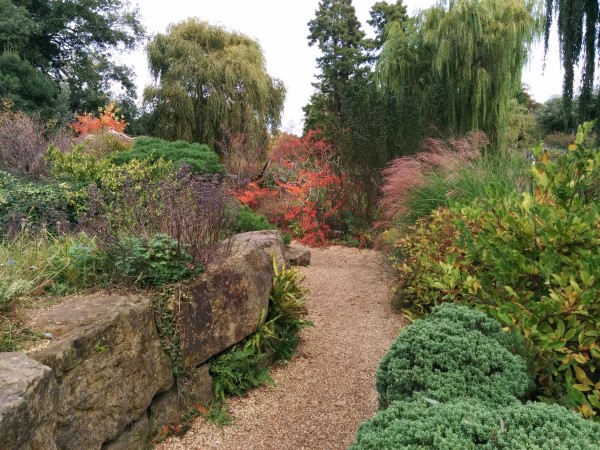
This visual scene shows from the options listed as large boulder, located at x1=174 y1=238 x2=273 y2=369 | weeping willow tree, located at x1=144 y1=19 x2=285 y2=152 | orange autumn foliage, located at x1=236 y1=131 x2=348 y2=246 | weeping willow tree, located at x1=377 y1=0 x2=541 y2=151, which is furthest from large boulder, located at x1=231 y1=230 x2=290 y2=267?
weeping willow tree, located at x1=144 y1=19 x2=285 y2=152

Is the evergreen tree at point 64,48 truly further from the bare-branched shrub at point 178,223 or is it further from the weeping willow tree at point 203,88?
the bare-branched shrub at point 178,223

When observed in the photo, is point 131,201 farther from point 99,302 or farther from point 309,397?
point 309,397

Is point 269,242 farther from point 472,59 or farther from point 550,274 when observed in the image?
point 472,59

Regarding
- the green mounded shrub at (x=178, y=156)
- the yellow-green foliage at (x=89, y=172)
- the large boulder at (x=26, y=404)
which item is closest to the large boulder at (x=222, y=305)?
the large boulder at (x=26, y=404)

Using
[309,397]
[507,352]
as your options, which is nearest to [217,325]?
[309,397]

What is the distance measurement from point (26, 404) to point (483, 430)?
1.69 meters

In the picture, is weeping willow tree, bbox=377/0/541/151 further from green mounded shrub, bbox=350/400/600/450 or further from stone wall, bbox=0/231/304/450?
green mounded shrub, bbox=350/400/600/450

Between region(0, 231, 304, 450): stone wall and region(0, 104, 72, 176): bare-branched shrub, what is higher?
region(0, 104, 72, 176): bare-branched shrub

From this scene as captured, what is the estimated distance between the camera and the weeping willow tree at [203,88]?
51.4ft

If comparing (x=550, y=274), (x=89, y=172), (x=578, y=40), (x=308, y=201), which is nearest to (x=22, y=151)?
(x=89, y=172)

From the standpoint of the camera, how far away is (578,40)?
652 centimetres

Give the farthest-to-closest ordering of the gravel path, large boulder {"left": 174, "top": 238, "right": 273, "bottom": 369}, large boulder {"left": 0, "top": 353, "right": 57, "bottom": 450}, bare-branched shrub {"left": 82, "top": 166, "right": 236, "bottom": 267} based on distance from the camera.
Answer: bare-branched shrub {"left": 82, "top": 166, "right": 236, "bottom": 267}
large boulder {"left": 174, "top": 238, "right": 273, "bottom": 369}
the gravel path
large boulder {"left": 0, "top": 353, "right": 57, "bottom": 450}

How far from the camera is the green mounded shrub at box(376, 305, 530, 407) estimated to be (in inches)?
79.1

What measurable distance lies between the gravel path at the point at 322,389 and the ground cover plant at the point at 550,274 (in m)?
A: 1.21
